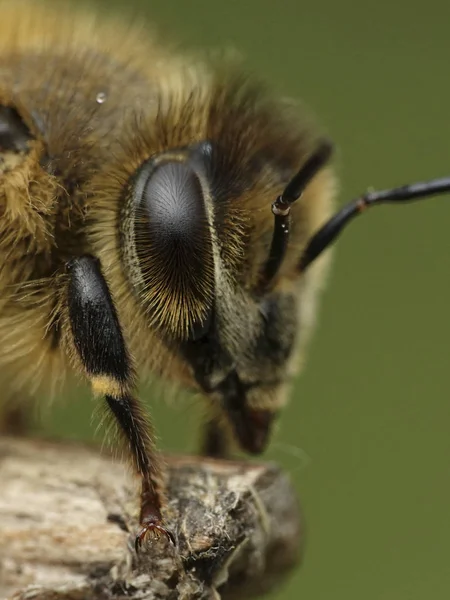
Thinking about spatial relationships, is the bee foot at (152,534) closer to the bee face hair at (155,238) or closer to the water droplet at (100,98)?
the bee face hair at (155,238)

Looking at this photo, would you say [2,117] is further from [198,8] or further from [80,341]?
[198,8]

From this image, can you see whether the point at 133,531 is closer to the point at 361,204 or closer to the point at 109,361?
the point at 109,361

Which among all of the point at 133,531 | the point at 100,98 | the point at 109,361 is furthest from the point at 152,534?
the point at 100,98

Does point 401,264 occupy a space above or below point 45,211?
above

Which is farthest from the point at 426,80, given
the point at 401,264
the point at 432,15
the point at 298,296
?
the point at 298,296

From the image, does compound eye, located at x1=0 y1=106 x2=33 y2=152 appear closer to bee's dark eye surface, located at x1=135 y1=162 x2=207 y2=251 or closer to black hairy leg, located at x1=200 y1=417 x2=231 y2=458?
bee's dark eye surface, located at x1=135 y1=162 x2=207 y2=251

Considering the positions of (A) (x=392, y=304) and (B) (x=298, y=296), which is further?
(A) (x=392, y=304)
